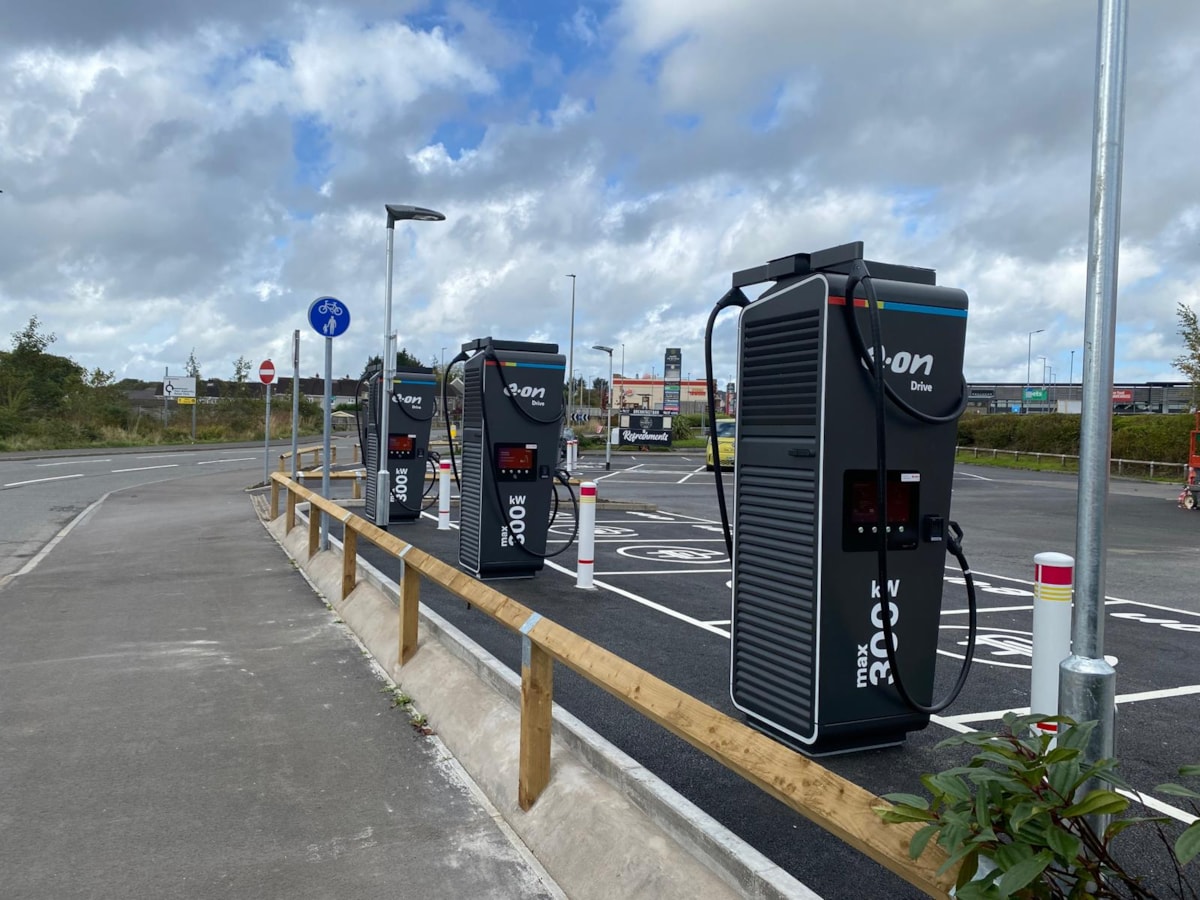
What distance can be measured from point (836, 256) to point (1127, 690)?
12.5 ft

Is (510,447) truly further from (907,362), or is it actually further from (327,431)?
(907,362)

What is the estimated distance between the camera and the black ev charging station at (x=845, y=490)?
4645 millimetres

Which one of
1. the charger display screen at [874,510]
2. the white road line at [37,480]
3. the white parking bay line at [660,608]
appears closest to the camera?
the charger display screen at [874,510]

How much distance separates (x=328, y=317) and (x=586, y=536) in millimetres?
5174

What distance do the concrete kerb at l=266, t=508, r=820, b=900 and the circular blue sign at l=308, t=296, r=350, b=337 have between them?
7.09m

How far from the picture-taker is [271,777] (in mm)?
5191

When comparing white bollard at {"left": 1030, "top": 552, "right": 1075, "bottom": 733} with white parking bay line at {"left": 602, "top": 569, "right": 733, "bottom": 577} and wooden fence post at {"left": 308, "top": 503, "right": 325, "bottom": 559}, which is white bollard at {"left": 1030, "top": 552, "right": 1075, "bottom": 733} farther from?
wooden fence post at {"left": 308, "top": 503, "right": 325, "bottom": 559}

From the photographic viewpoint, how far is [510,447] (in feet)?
34.2

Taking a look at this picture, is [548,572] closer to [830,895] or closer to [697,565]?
[697,565]

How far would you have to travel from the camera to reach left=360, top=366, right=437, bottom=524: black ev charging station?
1580 centimetres

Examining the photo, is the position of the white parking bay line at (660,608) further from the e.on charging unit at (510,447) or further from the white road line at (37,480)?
the white road line at (37,480)

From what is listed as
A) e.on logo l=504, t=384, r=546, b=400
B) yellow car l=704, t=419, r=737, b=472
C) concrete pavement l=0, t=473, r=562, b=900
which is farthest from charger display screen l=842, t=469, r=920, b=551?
yellow car l=704, t=419, r=737, b=472

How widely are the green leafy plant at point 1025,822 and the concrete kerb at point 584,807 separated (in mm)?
774

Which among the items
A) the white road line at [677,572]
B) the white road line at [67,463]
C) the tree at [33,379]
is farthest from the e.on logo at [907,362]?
the tree at [33,379]
